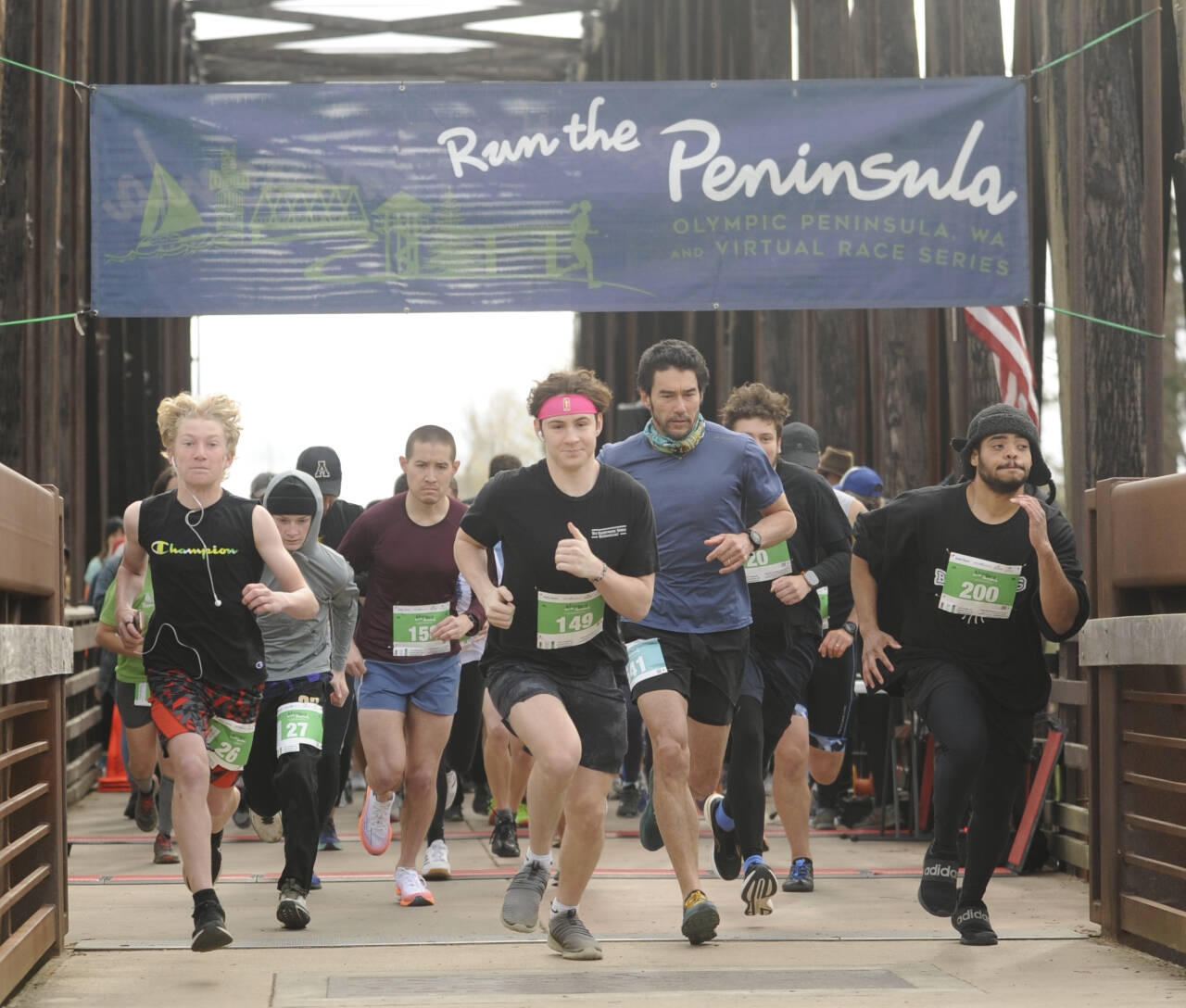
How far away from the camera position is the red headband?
21.4 ft

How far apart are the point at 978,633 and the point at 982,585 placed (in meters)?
0.17

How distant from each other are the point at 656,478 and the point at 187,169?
4.07m

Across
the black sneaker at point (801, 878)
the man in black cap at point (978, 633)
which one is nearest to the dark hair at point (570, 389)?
the man in black cap at point (978, 633)

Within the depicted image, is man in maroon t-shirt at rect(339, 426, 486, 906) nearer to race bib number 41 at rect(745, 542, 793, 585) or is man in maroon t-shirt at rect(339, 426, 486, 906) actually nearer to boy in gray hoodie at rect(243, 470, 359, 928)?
boy in gray hoodie at rect(243, 470, 359, 928)

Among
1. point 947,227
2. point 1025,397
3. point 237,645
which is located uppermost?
point 947,227

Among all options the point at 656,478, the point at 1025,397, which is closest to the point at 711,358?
the point at 1025,397

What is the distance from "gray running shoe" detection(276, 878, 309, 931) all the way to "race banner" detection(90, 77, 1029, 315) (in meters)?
3.80

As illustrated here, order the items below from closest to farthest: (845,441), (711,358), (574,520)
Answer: (574,520), (845,441), (711,358)

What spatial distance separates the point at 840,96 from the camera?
1030 cm

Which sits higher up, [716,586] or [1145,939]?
[716,586]

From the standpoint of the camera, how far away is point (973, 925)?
675cm

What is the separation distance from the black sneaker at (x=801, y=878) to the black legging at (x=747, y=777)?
2.48 feet

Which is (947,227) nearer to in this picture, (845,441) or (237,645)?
(237,645)

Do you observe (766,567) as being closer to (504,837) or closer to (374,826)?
(374,826)
